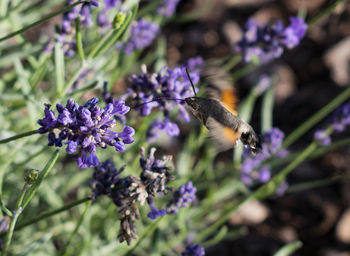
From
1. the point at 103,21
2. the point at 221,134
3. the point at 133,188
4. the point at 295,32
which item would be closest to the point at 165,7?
the point at 103,21

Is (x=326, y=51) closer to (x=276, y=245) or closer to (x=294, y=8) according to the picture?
(x=294, y=8)

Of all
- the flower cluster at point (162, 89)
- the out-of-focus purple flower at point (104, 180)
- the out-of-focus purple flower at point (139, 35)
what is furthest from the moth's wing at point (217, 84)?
the out-of-focus purple flower at point (139, 35)

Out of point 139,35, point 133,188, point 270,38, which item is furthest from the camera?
point 139,35

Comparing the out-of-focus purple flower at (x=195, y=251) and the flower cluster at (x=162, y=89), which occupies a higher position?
the flower cluster at (x=162, y=89)

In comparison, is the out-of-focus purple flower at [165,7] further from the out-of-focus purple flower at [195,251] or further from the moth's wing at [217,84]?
the out-of-focus purple flower at [195,251]

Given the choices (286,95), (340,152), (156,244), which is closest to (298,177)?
(340,152)

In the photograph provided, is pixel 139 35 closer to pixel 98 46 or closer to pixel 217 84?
pixel 217 84
